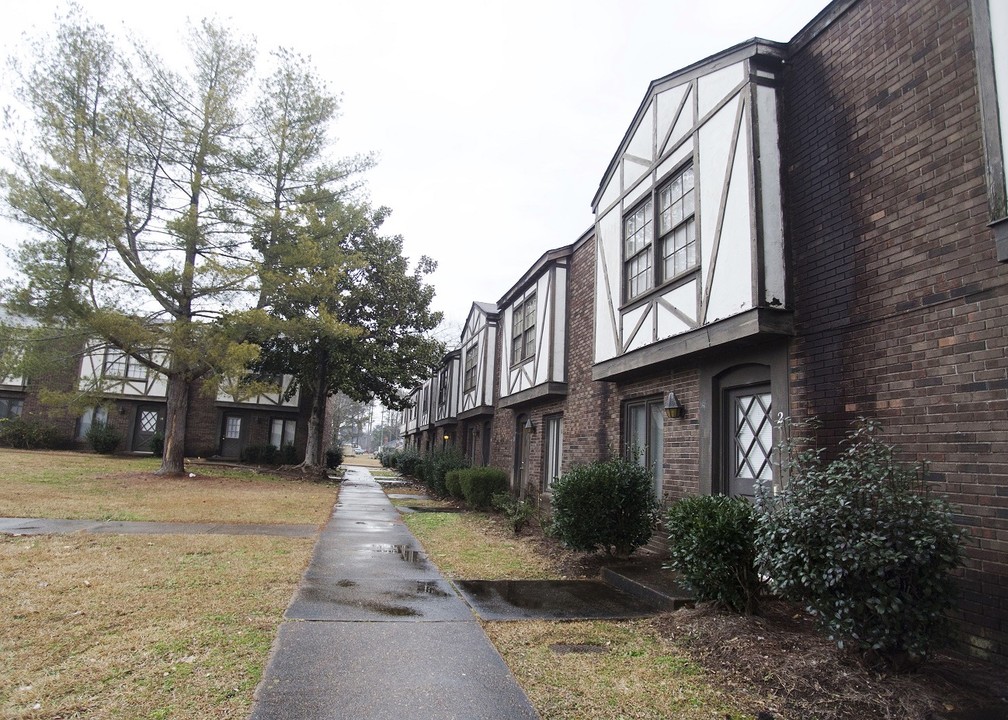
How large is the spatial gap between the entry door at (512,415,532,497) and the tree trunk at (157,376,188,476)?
1113 centimetres

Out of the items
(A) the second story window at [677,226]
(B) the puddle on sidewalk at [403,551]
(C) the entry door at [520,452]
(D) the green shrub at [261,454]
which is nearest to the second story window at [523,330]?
(C) the entry door at [520,452]

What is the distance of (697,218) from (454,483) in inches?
410

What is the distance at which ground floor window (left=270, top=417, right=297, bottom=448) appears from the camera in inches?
1208

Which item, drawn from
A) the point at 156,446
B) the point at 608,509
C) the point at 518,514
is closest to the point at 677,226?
the point at 608,509

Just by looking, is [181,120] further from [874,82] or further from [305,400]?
[874,82]

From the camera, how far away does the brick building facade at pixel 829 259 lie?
4180 millimetres

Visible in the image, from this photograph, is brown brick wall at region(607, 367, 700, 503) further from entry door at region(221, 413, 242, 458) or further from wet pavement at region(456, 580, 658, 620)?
entry door at region(221, 413, 242, 458)

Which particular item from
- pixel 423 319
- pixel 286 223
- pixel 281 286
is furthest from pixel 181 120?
pixel 423 319

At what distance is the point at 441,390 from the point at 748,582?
73.7 feet

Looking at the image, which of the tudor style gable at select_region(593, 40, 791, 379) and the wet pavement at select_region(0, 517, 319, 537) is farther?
the wet pavement at select_region(0, 517, 319, 537)

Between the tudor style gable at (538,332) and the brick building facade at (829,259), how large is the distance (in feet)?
8.43

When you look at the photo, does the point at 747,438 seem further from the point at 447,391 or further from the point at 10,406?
the point at 10,406

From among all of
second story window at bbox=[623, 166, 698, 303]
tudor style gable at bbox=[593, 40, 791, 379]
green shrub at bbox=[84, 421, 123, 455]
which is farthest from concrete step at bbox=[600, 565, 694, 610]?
green shrub at bbox=[84, 421, 123, 455]

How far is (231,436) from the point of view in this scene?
3012cm
